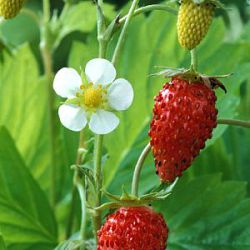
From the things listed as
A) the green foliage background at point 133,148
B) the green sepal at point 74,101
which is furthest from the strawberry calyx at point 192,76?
the green foliage background at point 133,148

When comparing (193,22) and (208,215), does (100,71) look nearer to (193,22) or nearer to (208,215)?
(193,22)

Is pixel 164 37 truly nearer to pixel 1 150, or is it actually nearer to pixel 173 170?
pixel 1 150

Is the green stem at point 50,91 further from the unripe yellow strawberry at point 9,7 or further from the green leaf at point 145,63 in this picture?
the unripe yellow strawberry at point 9,7

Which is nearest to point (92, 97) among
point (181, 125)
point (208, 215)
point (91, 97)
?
point (91, 97)

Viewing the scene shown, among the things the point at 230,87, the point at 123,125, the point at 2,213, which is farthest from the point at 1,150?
the point at 230,87

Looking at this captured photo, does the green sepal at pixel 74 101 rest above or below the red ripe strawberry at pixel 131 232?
above

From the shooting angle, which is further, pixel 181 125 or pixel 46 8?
pixel 46 8

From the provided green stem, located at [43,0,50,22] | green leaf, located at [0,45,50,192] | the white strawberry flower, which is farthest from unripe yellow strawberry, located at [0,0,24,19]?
green leaf, located at [0,45,50,192]
